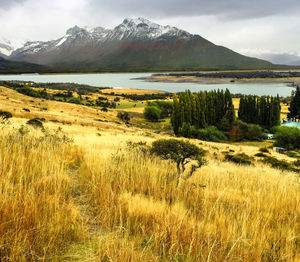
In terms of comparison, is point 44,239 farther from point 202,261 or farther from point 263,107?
point 263,107

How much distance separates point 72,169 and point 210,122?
61.7m

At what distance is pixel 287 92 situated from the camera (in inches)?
6348

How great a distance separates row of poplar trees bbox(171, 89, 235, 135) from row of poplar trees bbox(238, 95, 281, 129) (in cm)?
830

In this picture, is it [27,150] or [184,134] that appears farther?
[184,134]

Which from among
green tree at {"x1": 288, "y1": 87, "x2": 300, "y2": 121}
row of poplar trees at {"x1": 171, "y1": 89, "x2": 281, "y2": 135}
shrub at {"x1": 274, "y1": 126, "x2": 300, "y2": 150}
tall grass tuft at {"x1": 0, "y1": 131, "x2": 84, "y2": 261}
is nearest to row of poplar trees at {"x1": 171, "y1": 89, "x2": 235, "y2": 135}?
row of poplar trees at {"x1": 171, "y1": 89, "x2": 281, "y2": 135}

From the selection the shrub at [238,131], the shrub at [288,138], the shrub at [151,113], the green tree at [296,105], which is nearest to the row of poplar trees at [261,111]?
the green tree at [296,105]

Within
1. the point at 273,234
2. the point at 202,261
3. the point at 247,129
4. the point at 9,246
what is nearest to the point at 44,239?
the point at 9,246

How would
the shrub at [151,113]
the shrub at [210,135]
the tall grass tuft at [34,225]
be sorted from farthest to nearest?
the shrub at [151,113], the shrub at [210,135], the tall grass tuft at [34,225]

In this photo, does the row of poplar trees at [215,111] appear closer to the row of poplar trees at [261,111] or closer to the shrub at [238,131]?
the row of poplar trees at [261,111]

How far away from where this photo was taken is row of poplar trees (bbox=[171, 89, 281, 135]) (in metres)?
58.3

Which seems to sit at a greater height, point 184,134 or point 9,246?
point 9,246

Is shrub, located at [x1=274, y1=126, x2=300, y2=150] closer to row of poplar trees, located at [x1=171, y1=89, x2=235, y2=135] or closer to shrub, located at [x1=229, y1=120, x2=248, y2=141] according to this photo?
shrub, located at [x1=229, y1=120, x2=248, y2=141]

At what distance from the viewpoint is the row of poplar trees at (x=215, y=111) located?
58.3 m

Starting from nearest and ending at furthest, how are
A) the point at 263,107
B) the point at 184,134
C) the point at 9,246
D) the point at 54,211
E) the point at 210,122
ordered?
the point at 9,246 → the point at 54,211 → the point at 184,134 → the point at 210,122 → the point at 263,107
